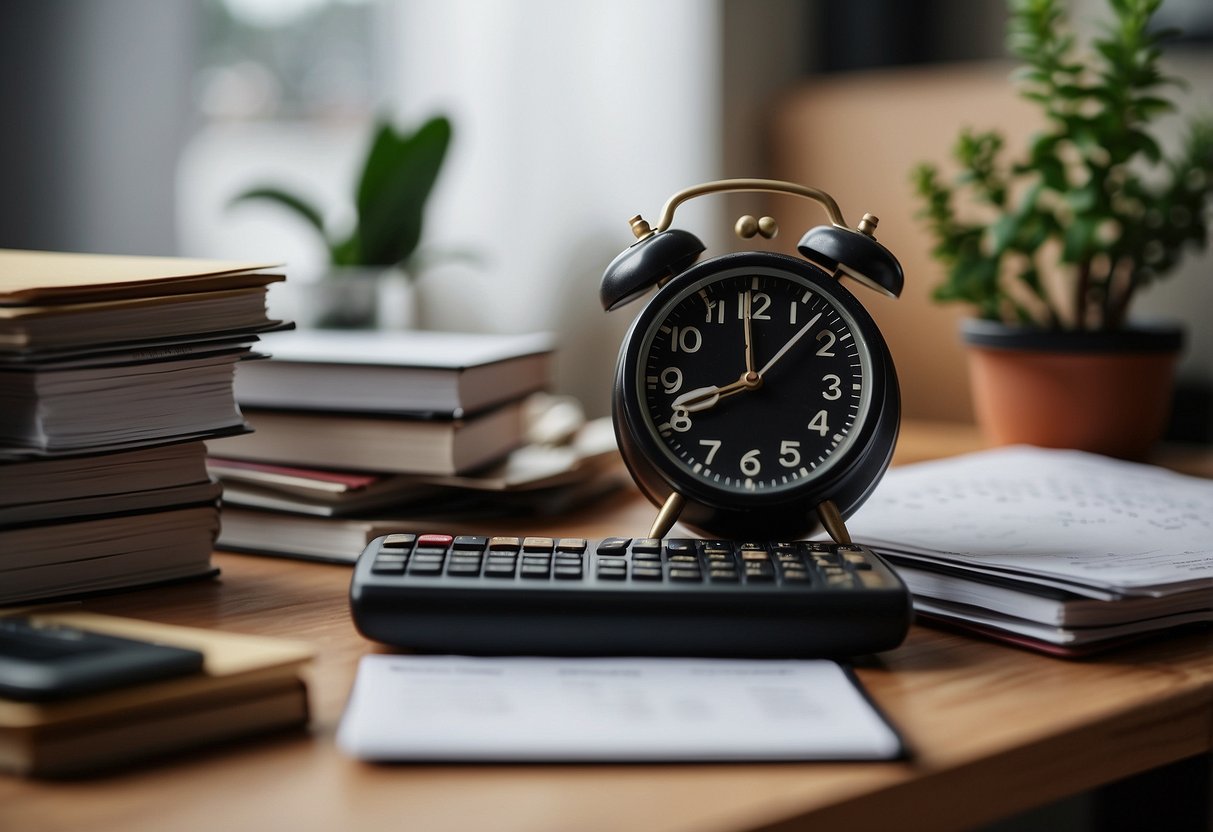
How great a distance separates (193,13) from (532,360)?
3.57ft

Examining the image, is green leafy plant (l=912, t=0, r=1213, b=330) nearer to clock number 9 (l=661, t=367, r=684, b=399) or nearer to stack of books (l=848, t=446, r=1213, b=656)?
stack of books (l=848, t=446, r=1213, b=656)

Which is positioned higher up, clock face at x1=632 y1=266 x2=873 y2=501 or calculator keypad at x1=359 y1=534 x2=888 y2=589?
clock face at x1=632 y1=266 x2=873 y2=501

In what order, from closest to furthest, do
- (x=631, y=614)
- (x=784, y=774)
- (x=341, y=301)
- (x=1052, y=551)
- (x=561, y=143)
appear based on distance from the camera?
1. (x=784, y=774)
2. (x=631, y=614)
3. (x=1052, y=551)
4. (x=341, y=301)
5. (x=561, y=143)

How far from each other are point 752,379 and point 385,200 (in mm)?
852

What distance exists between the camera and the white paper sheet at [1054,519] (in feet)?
2.29

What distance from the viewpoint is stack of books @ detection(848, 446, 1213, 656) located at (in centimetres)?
67

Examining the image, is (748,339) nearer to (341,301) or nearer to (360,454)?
(360,454)

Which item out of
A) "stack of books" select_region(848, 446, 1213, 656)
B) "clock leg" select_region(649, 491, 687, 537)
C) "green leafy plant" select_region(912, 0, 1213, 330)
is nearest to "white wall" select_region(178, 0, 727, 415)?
"green leafy plant" select_region(912, 0, 1213, 330)

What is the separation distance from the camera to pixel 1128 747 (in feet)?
1.98

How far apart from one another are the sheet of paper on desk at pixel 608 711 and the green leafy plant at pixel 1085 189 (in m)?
0.67

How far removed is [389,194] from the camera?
1.48 metres

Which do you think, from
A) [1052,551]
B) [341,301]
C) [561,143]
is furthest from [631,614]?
[561,143]

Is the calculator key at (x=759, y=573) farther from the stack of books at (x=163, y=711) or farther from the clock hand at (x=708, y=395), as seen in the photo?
the stack of books at (x=163, y=711)

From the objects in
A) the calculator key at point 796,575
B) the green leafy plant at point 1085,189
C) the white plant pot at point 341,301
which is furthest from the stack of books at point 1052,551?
the white plant pot at point 341,301
